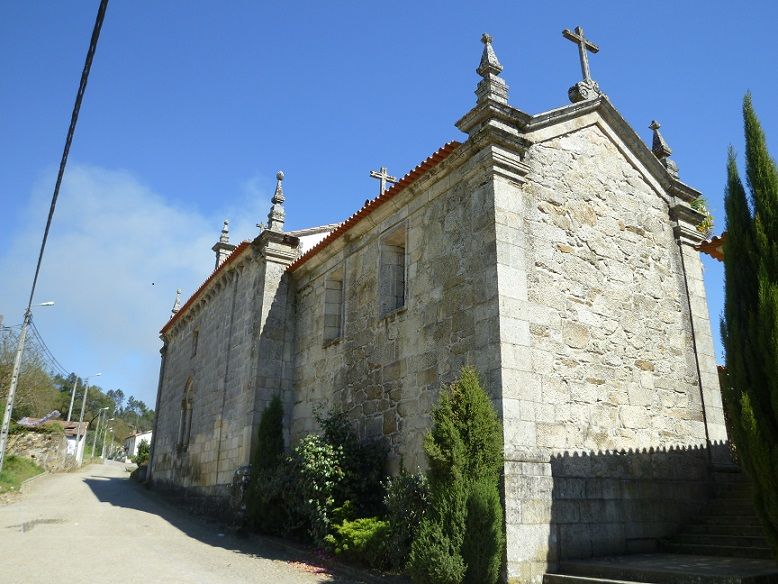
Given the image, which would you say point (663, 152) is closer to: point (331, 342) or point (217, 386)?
point (331, 342)

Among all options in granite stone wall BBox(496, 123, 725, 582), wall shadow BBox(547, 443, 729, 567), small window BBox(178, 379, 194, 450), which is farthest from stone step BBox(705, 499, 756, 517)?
small window BBox(178, 379, 194, 450)

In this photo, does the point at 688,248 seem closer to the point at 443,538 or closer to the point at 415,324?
the point at 415,324

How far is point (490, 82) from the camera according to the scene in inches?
310

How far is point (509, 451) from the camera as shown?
634 cm

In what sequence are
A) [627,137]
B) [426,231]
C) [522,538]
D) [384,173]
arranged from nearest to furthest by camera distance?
[522,538] → [426,231] → [627,137] → [384,173]

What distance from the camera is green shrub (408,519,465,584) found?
5.58 meters

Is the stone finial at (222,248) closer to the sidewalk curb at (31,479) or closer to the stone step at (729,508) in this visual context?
the sidewalk curb at (31,479)

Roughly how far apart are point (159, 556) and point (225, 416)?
528cm

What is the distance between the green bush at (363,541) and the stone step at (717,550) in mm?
3510

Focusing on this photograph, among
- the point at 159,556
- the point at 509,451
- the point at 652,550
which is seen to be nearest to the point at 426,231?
the point at 509,451

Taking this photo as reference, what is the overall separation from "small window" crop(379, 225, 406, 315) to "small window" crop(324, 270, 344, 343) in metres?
1.57

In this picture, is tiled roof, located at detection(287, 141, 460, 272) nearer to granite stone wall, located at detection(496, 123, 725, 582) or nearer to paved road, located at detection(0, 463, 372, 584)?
granite stone wall, located at detection(496, 123, 725, 582)

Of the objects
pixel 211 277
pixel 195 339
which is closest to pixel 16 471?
pixel 195 339

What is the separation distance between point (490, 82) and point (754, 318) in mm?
4398
